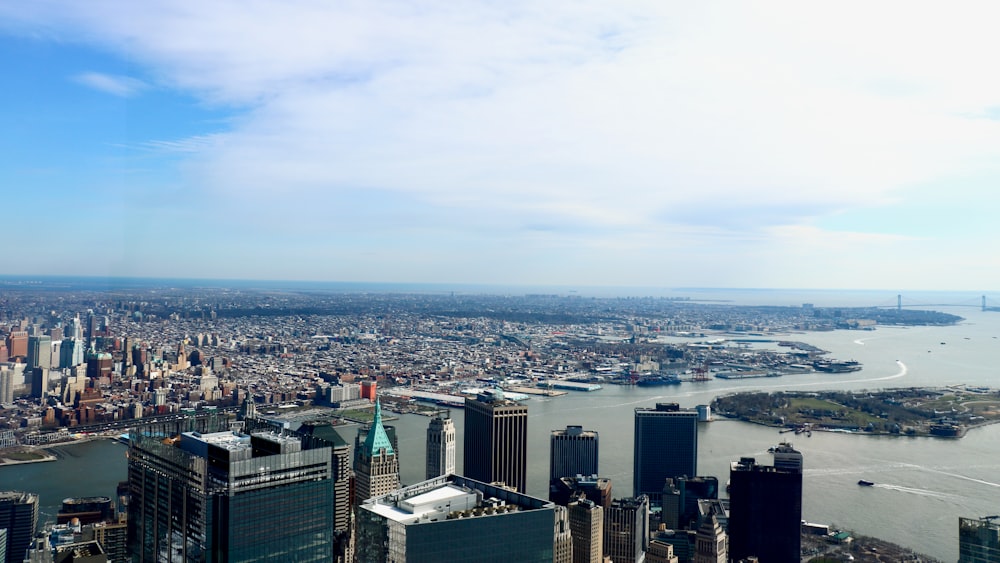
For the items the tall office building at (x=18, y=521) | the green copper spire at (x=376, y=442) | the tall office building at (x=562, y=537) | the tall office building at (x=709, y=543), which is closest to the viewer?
the tall office building at (x=562, y=537)

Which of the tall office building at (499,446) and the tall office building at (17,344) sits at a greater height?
the tall office building at (17,344)

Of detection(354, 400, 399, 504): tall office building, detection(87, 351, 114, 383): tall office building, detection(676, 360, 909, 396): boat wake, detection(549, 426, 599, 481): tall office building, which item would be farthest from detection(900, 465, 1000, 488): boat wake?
detection(87, 351, 114, 383): tall office building

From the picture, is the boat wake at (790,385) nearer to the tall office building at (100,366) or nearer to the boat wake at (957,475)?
the boat wake at (957,475)

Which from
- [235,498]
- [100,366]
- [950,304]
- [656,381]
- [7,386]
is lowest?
[656,381]

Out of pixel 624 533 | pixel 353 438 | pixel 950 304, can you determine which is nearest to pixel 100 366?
pixel 353 438

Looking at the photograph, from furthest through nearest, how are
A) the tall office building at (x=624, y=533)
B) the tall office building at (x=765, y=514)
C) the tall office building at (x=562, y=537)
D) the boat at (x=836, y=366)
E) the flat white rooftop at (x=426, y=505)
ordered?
1. the boat at (x=836, y=366)
2. the tall office building at (x=765, y=514)
3. the tall office building at (x=624, y=533)
4. the tall office building at (x=562, y=537)
5. the flat white rooftop at (x=426, y=505)

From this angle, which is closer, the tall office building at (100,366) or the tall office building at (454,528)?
the tall office building at (454,528)

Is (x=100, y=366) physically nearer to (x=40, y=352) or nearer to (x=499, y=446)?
(x=40, y=352)

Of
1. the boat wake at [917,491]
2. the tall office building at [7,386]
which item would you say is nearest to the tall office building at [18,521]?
the tall office building at [7,386]

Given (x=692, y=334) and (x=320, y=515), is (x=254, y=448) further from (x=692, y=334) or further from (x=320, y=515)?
Answer: (x=692, y=334)
